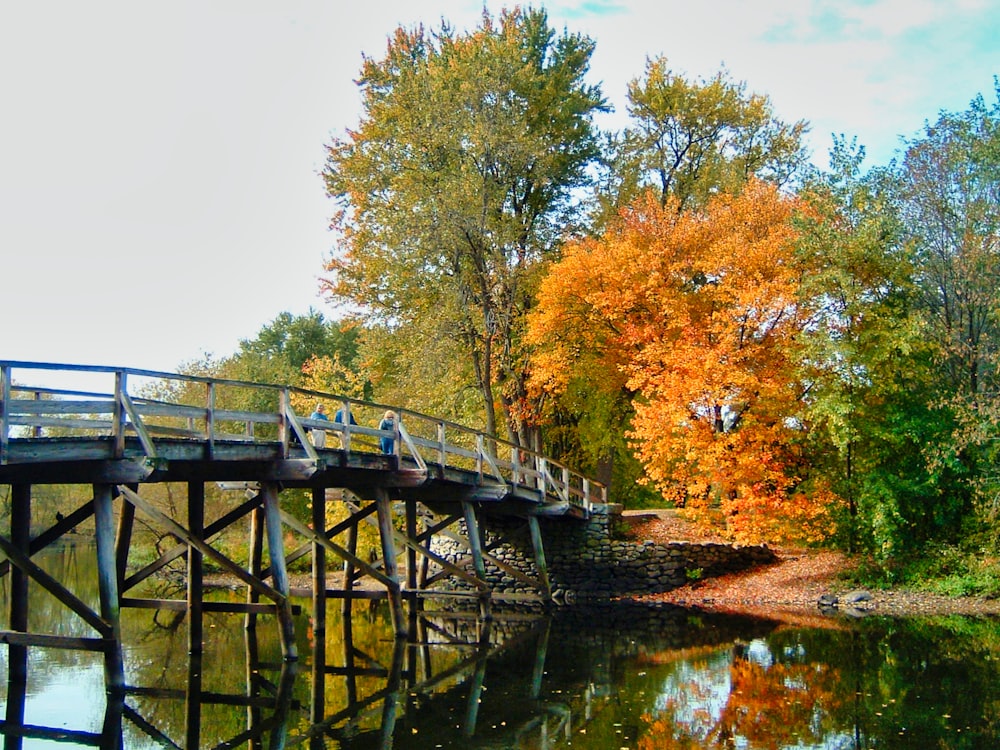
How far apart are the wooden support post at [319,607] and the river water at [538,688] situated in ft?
0.36

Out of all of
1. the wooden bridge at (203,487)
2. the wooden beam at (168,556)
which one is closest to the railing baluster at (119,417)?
the wooden bridge at (203,487)

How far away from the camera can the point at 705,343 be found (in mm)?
26891

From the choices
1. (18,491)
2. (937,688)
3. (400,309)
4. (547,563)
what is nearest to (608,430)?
(547,563)

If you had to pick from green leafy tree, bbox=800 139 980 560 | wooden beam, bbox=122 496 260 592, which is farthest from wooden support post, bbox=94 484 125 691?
green leafy tree, bbox=800 139 980 560

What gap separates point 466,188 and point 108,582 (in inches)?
727

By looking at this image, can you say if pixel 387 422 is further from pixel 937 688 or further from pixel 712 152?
pixel 712 152

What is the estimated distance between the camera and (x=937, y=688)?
14445 mm

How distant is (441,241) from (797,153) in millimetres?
14314

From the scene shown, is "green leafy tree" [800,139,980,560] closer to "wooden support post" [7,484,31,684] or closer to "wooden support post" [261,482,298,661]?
"wooden support post" [261,482,298,661]

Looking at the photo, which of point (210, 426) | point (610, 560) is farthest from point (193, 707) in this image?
point (610, 560)

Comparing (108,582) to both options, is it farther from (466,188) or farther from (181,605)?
(466,188)

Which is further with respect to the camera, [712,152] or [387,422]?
[712,152]

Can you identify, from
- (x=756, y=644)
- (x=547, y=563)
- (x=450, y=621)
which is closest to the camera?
(x=756, y=644)

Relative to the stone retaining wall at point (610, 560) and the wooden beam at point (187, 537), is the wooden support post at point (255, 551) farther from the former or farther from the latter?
the stone retaining wall at point (610, 560)
